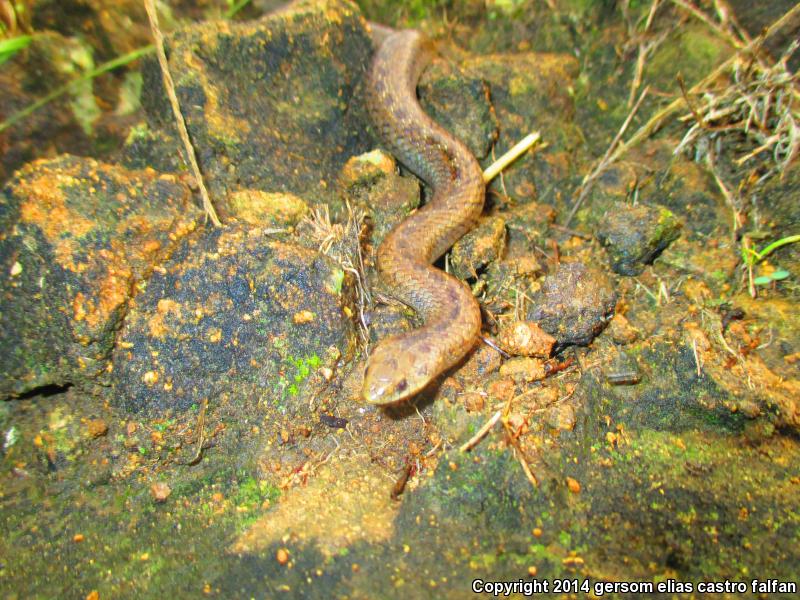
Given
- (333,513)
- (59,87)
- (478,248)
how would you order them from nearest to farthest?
(333,513), (478,248), (59,87)

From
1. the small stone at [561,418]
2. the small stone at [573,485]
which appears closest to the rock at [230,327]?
the small stone at [561,418]

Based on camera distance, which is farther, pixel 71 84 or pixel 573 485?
pixel 71 84

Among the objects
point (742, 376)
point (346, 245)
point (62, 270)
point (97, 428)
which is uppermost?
point (62, 270)

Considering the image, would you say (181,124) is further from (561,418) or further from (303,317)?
(561,418)

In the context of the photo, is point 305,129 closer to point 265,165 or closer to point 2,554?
point 265,165

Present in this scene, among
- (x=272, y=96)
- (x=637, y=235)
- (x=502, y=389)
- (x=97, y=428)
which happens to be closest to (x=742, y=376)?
(x=637, y=235)

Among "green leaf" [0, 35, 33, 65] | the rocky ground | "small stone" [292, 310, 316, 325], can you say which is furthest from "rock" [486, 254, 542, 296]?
"green leaf" [0, 35, 33, 65]
